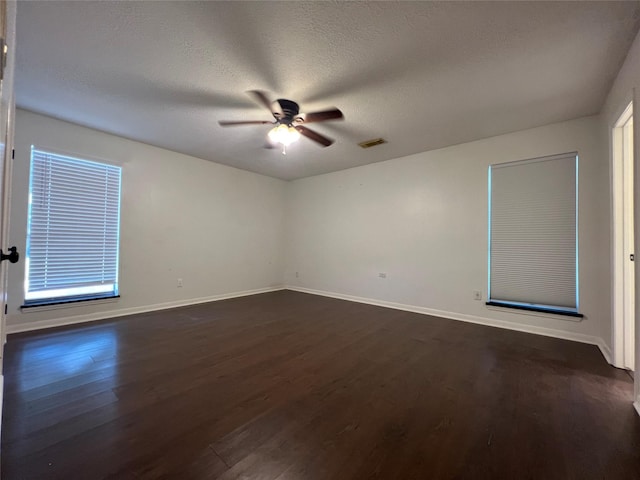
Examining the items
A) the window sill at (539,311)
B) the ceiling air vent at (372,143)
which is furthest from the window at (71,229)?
the window sill at (539,311)

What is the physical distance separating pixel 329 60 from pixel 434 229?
2.93 m

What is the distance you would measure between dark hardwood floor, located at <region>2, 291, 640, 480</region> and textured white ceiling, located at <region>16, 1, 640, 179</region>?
8.31ft

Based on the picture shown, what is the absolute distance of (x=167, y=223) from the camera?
4238 mm

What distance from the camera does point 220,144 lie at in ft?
12.7

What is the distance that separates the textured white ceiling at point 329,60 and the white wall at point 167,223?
1.43ft

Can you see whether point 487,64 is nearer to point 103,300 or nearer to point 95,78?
point 95,78

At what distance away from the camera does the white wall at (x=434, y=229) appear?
9.62 ft

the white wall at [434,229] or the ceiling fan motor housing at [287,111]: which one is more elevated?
the ceiling fan motor housing at [287,111]

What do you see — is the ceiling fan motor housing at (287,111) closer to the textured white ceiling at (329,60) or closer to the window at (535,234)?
the textured white ceiling at (329,60)

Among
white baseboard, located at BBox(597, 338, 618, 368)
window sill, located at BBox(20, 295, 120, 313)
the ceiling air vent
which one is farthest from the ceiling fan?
white baseboard, located at BBox(597, 338, 618, 368)

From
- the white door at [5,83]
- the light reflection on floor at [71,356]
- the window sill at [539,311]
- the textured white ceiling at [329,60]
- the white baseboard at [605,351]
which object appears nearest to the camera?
the white door at [5,83]

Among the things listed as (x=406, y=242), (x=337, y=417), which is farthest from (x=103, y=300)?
(x=406, y=242)

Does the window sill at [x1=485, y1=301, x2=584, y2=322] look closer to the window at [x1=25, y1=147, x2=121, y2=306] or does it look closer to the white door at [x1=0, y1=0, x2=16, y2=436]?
the white door at [x1=0, y1=0, x2=16, y2=436]

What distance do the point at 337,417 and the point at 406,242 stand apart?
322cm
